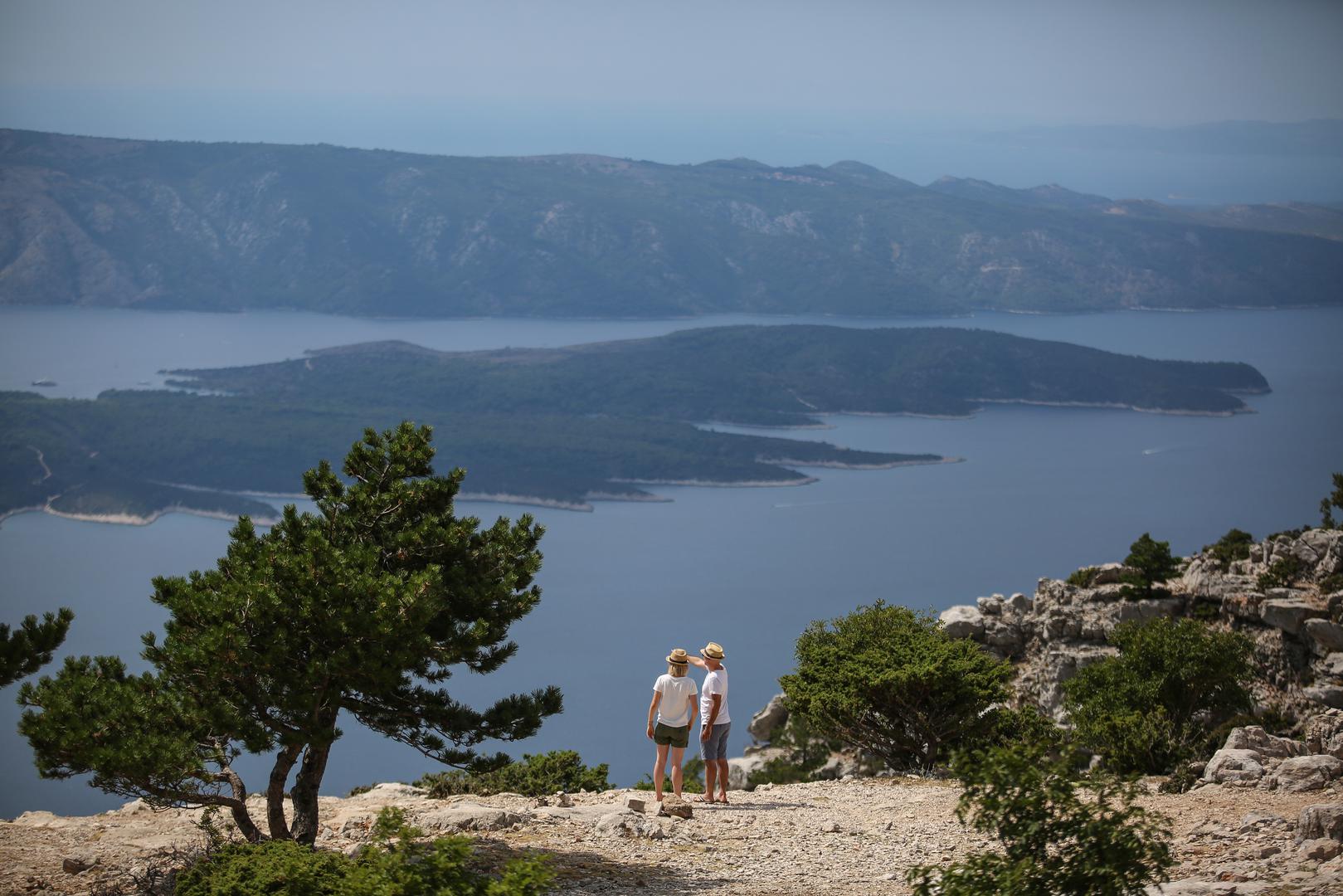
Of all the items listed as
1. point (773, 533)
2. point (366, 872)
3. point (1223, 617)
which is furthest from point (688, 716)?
point (773, 533)

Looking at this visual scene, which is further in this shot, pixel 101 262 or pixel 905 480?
pixel 101 262

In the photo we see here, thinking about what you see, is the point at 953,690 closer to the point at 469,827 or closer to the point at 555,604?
the point at 469,827

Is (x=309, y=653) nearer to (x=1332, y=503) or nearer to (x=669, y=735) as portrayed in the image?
(x=669, y=735)

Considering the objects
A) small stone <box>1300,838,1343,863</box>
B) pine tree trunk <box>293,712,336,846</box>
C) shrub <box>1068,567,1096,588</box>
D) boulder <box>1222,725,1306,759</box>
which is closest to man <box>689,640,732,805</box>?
pine tree trunk <box>293,712,336,846</box>

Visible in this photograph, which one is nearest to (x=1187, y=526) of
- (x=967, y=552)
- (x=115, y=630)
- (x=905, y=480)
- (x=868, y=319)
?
(x=967, y=552)

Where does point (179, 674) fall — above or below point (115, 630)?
above

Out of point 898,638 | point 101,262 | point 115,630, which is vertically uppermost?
point 101,262

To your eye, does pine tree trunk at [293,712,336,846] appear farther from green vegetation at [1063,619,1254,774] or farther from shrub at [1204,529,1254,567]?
shrub at [1204,529,1254,567]
